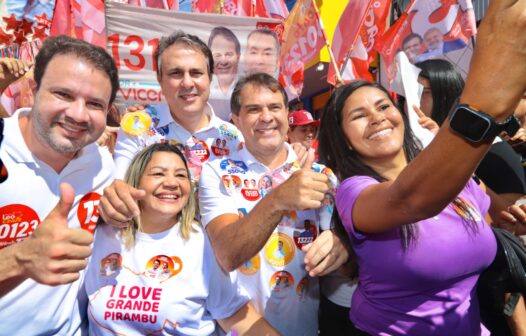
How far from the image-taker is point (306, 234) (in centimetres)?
218

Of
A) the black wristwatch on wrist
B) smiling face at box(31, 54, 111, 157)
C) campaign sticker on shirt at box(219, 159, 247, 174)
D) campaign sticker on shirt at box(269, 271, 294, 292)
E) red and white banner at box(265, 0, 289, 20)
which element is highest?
red and white banner at box(265, 0, 289, 20)

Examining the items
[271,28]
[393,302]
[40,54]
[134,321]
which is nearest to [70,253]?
[134,321]

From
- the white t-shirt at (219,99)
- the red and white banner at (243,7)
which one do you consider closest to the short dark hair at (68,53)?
the white t-shirt at (219,99)

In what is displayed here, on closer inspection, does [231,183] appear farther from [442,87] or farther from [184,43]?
[442,87]

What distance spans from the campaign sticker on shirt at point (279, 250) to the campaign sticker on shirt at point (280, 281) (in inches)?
2.0

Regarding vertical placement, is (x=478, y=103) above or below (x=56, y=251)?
above

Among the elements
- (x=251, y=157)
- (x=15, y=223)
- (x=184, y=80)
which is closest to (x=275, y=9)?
(x=184, y=80)

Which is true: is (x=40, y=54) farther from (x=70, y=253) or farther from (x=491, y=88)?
(x=491, y=88)

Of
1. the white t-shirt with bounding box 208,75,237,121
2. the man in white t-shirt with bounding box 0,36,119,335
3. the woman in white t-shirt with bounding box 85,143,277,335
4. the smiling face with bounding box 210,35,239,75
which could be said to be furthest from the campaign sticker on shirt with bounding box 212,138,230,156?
the smiling face with bounding box 210,35,239,75

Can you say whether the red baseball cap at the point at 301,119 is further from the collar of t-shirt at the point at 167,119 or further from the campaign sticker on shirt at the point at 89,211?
the campaign sticker on shirt at the point at 89,211

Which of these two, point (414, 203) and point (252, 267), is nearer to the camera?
point (414, 203)

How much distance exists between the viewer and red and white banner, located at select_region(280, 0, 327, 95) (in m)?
4.92

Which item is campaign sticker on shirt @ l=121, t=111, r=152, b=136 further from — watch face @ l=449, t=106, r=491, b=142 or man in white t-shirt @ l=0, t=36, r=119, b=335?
watch face @ l=449, t=106, r=491, b=142

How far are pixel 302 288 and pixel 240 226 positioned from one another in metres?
0.60
